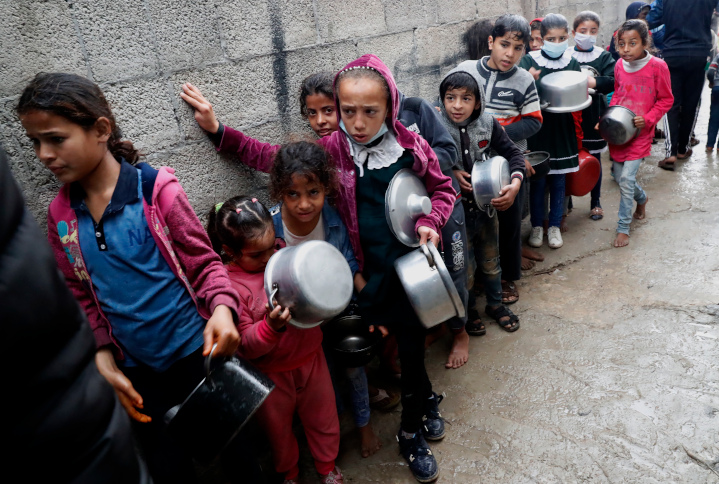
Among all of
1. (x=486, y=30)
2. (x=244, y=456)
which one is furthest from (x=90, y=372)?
(x=486, y=30)

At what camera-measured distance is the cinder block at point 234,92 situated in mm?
2291

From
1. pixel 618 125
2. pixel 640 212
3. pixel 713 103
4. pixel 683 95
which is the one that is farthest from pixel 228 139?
pixel 713 103

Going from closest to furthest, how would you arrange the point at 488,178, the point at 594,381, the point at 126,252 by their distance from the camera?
1. the point at 126,252
2. the point at 594,381
3. the point at 488,178

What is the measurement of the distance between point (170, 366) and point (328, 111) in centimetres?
146

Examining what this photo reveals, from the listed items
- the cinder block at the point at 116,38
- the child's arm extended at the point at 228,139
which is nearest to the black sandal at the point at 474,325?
the child's arm extended at the point at 228,139

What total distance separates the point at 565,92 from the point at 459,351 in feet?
6.95

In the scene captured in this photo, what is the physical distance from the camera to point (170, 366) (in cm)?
181

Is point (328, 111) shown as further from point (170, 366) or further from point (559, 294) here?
point (559, 294)

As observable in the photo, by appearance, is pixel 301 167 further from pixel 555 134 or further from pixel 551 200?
pixel 551 200

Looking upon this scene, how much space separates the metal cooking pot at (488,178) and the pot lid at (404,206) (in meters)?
0.78

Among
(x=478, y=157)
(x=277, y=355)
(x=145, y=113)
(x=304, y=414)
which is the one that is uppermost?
(x=145, y=113)

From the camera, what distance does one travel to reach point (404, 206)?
210 cm

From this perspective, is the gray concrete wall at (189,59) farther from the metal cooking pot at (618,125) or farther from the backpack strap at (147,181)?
the metal cooking pot at (618,125)

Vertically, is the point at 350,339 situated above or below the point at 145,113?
below
